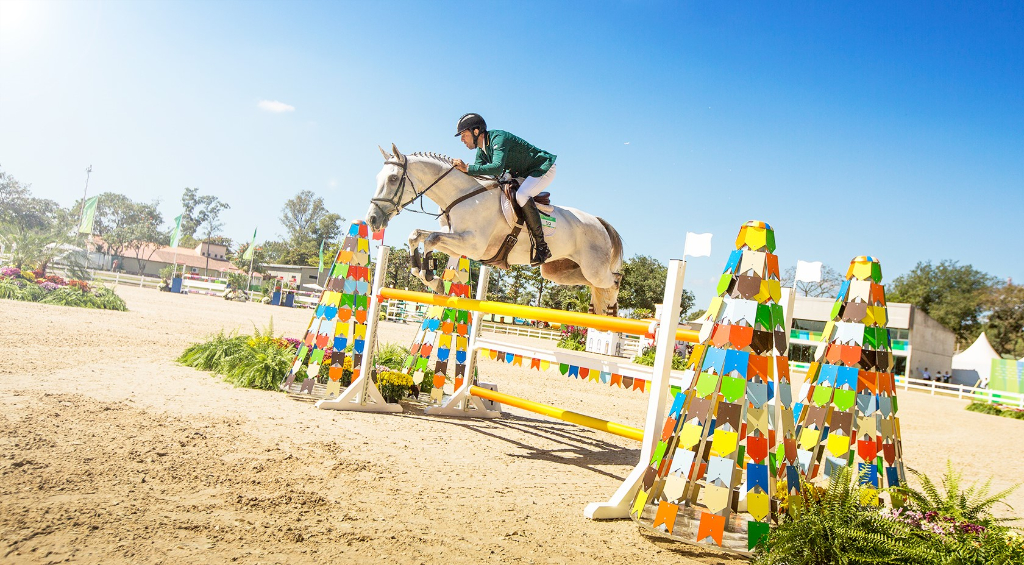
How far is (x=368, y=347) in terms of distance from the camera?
609 centimetres

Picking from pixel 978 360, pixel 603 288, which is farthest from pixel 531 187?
pixel 978 360

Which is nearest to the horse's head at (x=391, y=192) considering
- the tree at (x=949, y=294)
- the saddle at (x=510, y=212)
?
the saddle at (x=510, y=212)

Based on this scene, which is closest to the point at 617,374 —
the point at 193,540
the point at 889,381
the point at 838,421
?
the point at 838,421

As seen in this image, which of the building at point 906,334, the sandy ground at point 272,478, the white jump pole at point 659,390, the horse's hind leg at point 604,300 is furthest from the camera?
the building at point 906,334

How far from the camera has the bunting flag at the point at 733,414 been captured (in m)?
2.81

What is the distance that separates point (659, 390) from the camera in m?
3.29

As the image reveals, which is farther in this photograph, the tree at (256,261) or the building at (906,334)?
the tree at (256,261)

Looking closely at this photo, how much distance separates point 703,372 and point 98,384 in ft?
17.7

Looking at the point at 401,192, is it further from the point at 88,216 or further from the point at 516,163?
the point at 88,216

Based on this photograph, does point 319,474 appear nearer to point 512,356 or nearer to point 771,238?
point 512,356

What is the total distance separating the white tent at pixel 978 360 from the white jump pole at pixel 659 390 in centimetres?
3143

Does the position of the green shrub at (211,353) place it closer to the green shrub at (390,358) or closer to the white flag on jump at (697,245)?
the green shrub at (390,358)

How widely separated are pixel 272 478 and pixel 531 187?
2624mm

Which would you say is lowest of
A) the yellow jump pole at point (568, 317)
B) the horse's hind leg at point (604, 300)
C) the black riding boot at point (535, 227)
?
the yellow jump pole at point (568, 317)
